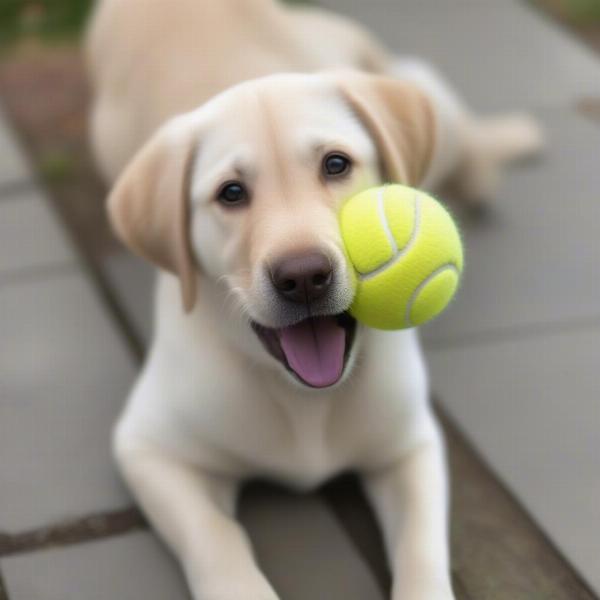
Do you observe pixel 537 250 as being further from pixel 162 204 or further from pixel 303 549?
pixel 162 204

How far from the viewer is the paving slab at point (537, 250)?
3.36m

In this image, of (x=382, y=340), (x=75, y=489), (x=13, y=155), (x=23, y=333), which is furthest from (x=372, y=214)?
(x=13, y=155)

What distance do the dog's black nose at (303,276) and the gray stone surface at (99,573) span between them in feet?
2.43

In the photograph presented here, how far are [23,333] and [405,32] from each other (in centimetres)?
273

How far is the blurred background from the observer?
2496 mm

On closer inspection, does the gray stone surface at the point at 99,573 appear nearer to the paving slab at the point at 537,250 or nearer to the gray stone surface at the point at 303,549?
the gray stone surface at the point at 303,549

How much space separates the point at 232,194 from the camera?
2283mm

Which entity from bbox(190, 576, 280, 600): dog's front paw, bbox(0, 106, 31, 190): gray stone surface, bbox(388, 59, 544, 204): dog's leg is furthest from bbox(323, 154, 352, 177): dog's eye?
bbox(0, 106, 31, 190): gray stone surface

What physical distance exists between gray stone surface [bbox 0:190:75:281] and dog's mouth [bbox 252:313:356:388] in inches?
64.1

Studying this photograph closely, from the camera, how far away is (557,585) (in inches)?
95.6

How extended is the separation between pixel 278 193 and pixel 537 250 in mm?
1687

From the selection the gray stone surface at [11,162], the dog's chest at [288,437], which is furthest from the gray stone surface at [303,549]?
the gray stone surface at [11,162]

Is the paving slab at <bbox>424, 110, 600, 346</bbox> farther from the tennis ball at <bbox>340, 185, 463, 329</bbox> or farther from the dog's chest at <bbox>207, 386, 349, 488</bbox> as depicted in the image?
the tennis ball at <bbox>340, 185, 463, 329</bbox>

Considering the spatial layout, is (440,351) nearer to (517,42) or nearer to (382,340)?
(382,340)
